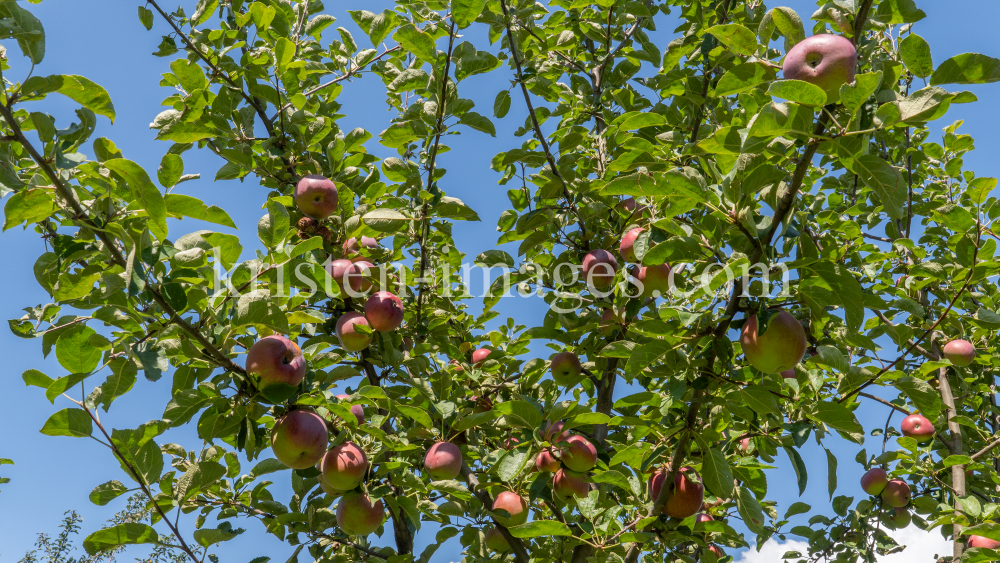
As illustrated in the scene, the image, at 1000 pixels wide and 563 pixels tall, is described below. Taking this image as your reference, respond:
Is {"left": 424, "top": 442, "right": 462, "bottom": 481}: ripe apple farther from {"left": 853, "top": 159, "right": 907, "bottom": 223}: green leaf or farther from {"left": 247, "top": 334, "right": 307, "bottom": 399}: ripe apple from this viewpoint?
{"left": 853, "top": 159, "right": 907, "bottom": 223}: green leaf

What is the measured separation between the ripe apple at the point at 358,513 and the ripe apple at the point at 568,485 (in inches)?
35.3

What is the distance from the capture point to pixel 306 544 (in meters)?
3.20

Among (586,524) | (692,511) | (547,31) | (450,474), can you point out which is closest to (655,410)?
(692,511)

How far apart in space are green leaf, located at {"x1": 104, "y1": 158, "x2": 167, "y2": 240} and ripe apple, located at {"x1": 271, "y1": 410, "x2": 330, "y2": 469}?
2.88 feet

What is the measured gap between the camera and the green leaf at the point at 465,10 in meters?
2.46

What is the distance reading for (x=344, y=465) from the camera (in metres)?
2.64

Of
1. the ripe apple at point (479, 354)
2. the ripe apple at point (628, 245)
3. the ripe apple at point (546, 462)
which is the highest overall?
the ripe apple at point (479, 354)

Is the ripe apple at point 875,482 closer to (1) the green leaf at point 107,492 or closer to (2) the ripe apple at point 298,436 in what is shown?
(2) the ripe apple at point 298,436

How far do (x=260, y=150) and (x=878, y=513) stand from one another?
4.45m

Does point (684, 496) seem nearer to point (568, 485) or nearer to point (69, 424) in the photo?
point (568, 485)

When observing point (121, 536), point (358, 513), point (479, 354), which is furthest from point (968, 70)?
point (479, 354)

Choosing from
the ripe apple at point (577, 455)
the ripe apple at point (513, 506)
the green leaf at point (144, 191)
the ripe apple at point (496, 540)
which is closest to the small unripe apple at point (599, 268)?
the ripe apple at point (577, 455)

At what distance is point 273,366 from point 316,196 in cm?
102

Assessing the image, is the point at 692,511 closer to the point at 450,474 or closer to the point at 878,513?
the point at 450,474
